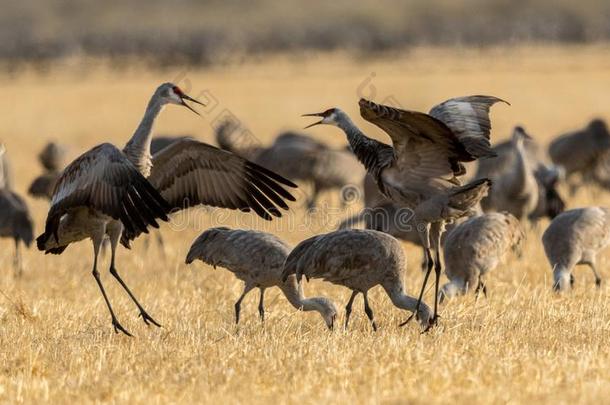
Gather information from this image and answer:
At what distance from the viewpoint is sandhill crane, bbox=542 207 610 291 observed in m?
8.71

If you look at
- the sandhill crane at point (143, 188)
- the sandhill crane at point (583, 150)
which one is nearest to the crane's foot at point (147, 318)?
the sandhill crane at point (143, 188)

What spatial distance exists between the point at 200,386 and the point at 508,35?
52337 millimetres

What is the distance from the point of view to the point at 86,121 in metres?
26.0

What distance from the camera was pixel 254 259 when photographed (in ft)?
24.0

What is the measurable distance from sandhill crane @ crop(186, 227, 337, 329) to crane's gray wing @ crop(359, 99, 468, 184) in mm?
994

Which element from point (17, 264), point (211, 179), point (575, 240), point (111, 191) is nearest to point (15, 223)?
point (17, 264)

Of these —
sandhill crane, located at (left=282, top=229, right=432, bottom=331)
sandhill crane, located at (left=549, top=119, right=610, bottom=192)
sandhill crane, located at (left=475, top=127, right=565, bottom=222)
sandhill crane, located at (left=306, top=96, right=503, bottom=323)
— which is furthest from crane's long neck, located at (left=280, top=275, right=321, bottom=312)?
sandhill crane, located at (left=549, top=119, right=610, bottom=192)

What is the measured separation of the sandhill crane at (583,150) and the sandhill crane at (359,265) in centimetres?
858

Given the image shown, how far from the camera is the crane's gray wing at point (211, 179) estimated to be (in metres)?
7.47

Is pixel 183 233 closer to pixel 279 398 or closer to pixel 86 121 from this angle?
pixel 279 398

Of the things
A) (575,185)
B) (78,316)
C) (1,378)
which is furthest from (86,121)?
(1,378)

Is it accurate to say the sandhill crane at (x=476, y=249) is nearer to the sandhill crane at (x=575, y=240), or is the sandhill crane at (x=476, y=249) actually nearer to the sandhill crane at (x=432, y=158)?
the sandhill crane at (x=575, y=240)

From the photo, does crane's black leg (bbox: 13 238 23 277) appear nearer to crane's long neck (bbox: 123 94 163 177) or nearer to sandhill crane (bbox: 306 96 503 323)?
crane's long neck (bbox: 123 94 163 177)

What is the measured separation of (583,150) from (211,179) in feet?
28.3
